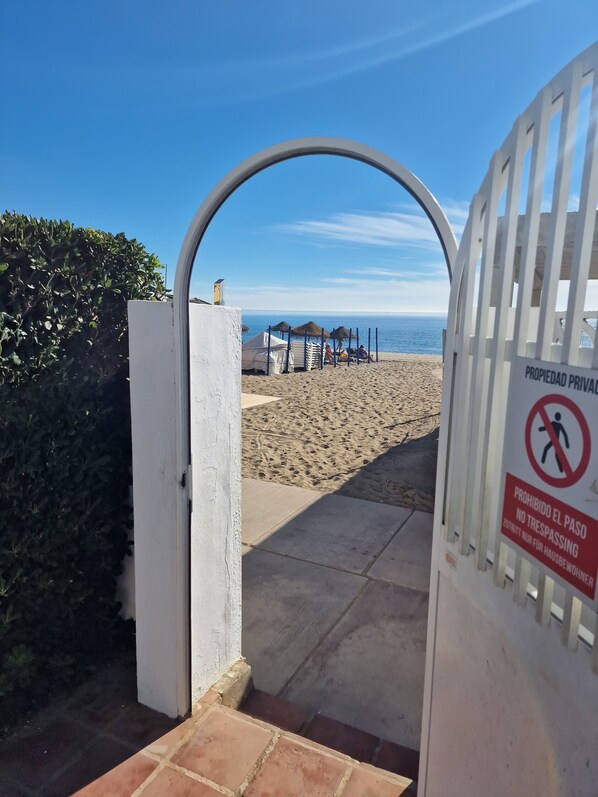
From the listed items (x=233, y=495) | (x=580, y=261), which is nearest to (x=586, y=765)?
(x=580, y=261)

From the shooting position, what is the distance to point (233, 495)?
2.69 m

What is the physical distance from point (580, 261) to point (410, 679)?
2.59m

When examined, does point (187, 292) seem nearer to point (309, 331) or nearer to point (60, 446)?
point (60, 446)

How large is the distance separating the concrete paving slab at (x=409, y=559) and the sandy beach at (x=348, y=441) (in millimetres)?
753

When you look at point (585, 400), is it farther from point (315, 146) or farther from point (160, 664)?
point (160, 664)

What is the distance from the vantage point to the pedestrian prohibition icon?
3.64 ft

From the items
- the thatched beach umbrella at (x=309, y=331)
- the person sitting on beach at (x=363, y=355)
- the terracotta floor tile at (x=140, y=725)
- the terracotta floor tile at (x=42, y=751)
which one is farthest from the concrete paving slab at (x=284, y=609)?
the thatched beach umbrella at (x=309, y=331)

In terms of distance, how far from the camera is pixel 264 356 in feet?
70.3

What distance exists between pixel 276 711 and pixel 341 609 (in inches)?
41.6

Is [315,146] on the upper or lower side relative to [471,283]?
upper

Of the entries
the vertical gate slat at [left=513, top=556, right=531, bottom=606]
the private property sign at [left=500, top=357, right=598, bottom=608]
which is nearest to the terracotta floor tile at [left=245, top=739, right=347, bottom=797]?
the vertical gate slat at [left=513, top=556, right=531, bottom=606]

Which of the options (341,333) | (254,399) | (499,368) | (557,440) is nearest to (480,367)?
(499,368)

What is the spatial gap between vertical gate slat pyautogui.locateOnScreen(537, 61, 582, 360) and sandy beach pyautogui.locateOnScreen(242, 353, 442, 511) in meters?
4.73

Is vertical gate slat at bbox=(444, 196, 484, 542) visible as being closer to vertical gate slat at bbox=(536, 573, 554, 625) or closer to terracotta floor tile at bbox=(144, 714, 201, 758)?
vertical gate slat at bbox=(536, 573, 554, 625)
